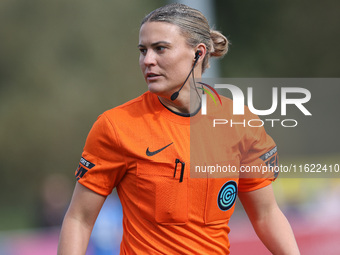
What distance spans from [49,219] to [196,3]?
4312mm

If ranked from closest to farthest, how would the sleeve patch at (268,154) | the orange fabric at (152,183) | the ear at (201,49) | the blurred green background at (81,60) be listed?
1. the orange fabric at (152,183)
2. the ear at (201,49)
3. the sleeve patch at (268,154)
4. the blurred green background at (81,60)

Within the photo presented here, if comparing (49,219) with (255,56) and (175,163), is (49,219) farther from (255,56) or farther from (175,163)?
(255,56)

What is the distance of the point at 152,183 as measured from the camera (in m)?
2.70

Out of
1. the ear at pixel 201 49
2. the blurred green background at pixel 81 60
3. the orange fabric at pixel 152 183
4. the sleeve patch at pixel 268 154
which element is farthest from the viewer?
the blurred green background at pixel 81 60

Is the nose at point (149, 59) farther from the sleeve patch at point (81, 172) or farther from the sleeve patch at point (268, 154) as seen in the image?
the sleeve patch at point (268, 154)

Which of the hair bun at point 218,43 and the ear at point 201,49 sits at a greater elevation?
the hair bun at point 218,43

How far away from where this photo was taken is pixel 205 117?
2.91m

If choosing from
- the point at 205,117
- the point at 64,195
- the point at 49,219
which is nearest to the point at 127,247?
the point at 205,117

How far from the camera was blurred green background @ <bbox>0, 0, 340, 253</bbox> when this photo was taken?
1758cm

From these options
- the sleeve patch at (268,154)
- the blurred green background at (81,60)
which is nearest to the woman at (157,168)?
the sleeve patch at (268,154)

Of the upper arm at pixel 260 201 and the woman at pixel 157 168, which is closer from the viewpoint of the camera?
the woman at pixel 157 168

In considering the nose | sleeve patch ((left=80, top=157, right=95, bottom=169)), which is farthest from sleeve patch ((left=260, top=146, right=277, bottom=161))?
sleeve patch ((left=80, top=157, right=95, bottom=169))

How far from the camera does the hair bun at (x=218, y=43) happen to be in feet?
9.86

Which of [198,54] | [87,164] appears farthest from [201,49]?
[87,164]
